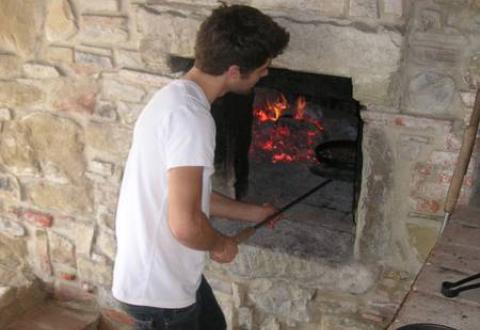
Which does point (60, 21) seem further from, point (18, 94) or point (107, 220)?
point (107, 220)

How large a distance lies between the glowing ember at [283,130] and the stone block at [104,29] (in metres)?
1.42

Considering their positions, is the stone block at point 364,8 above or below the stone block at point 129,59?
above

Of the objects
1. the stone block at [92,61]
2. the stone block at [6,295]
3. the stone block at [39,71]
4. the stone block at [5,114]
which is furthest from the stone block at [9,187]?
the stone block at [92,61]

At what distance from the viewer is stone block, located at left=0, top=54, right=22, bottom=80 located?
11.3 ft

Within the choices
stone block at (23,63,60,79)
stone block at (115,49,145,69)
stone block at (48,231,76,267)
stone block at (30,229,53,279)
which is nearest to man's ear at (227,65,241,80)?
stone block at (115,49,145,69)

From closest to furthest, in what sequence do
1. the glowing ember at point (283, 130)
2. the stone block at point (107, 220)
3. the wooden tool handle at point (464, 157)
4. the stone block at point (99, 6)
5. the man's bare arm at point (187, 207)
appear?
the man's bare arm at point (187, 207)
the wooden tool handle at point (464, 157)
the stone block at point (99, 6)
the stone block at point (107, 220)
the glowing ember at point (283, 130)

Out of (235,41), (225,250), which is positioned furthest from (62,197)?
(235,41)

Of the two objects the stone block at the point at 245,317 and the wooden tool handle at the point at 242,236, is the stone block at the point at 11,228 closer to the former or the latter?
the stone block at the point at 245,317

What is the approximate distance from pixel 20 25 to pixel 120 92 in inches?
27.0

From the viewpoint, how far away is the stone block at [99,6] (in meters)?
3.04

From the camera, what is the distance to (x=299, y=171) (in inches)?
164

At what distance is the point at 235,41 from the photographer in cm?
226

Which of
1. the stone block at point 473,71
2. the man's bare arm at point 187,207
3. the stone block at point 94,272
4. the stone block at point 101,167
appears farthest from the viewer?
the stone block at point 94,272

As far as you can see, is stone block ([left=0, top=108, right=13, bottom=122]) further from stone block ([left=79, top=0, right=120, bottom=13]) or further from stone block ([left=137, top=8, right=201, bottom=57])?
stone block ([left=137, top=8, right=201, bottom=57])
